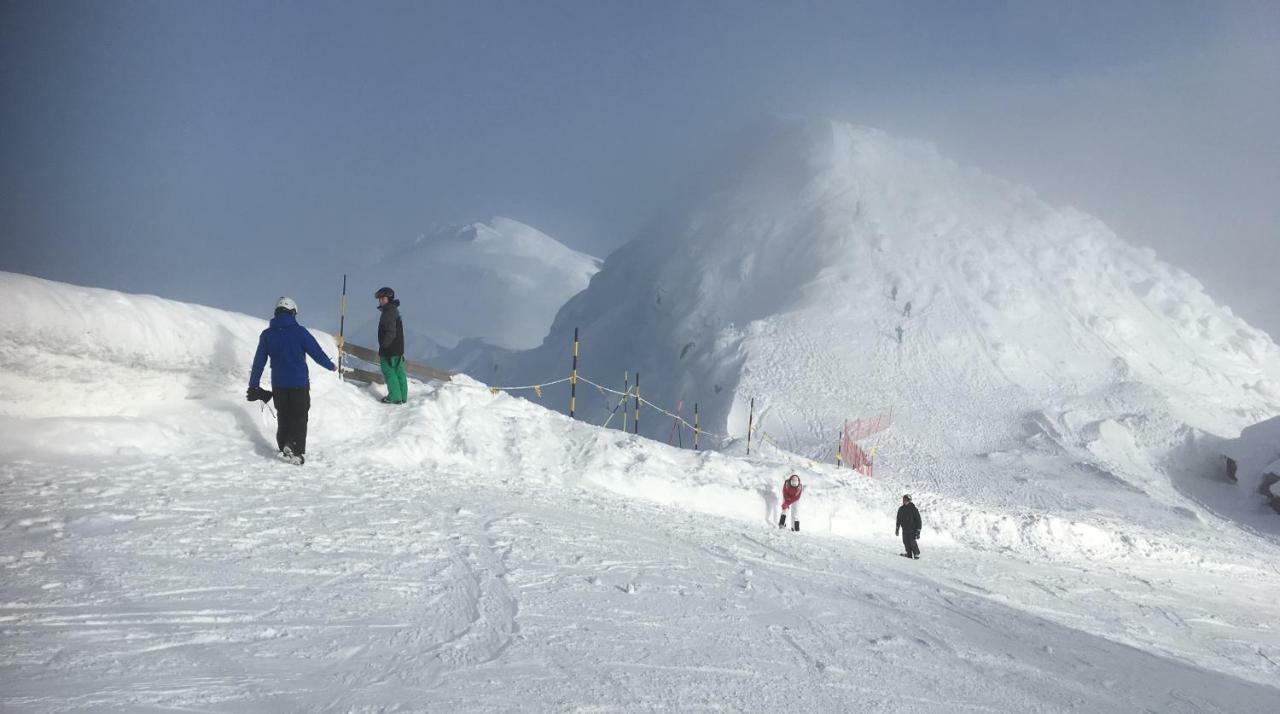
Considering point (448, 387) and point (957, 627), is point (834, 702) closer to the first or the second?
point (957, 627)

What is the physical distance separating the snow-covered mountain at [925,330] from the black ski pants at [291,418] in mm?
19736

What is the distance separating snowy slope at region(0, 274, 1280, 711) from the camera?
10.8ft

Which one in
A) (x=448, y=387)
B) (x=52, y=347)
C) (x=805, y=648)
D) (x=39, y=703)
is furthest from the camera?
(x=448, y=387)

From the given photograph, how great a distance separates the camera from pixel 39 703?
2656 mm

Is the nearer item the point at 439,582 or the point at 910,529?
the point at 439,582

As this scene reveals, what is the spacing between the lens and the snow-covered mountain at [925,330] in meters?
27.9

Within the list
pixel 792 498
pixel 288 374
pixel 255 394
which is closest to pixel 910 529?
pixel 792 498

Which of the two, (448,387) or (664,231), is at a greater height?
(664,231)

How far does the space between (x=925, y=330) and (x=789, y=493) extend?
88.0ft

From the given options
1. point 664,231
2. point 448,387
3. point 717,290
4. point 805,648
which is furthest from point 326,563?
point 664,231

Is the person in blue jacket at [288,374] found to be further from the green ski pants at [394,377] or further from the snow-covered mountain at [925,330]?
the snow-covered mountain at [925,330]

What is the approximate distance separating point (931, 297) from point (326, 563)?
37.9 metres

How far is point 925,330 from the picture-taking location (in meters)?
35.5

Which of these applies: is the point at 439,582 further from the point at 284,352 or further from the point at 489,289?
the point at 489,289
